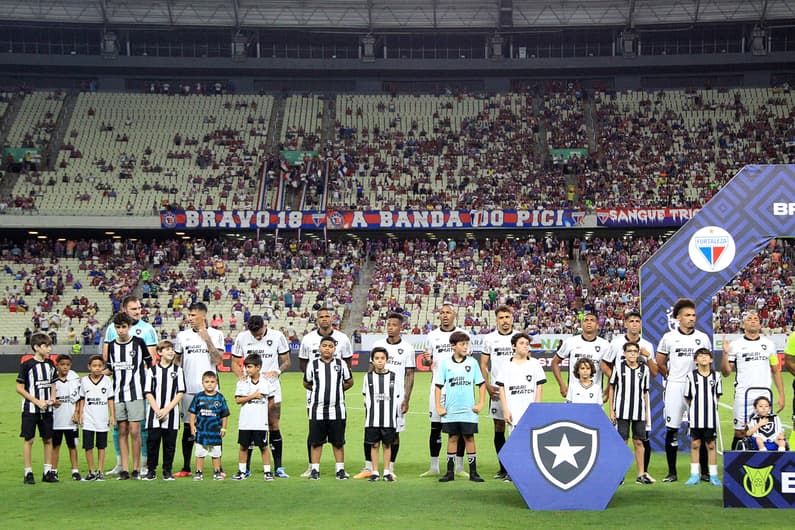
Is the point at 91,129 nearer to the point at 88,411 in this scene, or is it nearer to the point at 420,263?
the point at 420,263

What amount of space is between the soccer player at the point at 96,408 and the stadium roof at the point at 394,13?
50.8 meters

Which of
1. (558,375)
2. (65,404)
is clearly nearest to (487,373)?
(558,375)

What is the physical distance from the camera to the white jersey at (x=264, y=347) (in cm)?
1352

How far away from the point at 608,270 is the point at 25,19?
38455 mm

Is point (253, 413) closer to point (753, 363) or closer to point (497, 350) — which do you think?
point (497, 350)

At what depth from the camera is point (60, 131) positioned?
6100 centimetres

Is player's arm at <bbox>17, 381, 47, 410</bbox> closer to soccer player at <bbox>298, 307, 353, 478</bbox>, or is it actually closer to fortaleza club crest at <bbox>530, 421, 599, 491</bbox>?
soccer player at <bbox>298, 307, 353, 478</bbox>

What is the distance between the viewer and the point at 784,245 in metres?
49.5

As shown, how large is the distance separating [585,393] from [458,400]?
1625mm

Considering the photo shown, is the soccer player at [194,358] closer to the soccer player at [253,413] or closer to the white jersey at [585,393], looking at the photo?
the soccer player at [253,413]

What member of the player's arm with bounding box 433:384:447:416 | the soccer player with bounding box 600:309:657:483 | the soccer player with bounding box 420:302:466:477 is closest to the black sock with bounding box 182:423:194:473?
the soccer player with bounding box 420:302:466:477

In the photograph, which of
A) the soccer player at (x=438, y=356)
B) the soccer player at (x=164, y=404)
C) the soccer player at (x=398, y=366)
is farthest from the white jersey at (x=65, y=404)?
the soccer player at (x=438, y=356)

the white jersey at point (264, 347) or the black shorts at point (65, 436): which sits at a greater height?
the white jersey at point (264, 347)

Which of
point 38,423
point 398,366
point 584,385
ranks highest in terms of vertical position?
point 398,366
